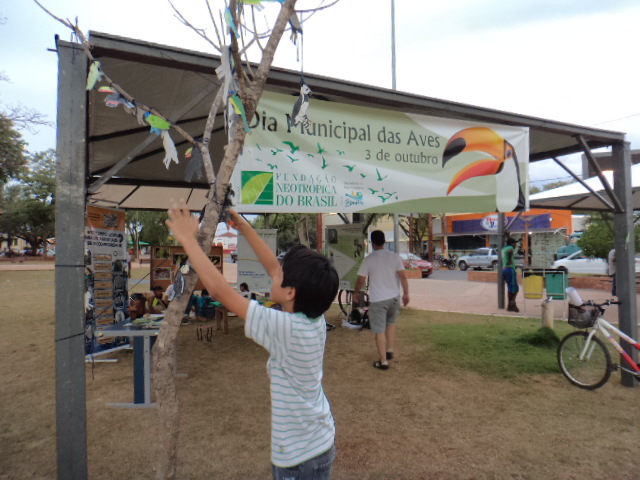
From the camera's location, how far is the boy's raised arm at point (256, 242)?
2.03m

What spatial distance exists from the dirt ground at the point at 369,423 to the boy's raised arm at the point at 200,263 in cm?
215

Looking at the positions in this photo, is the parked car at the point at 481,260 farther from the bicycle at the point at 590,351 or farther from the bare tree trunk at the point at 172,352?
the bare tree trunk at the point at 172,352

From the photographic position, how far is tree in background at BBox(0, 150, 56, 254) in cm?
4169

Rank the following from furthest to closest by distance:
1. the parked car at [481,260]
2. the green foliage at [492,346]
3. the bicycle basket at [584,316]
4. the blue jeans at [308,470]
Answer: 1. the parked car at [481,260]
2. the green foliage at [492,346]
3. the bicycle basket at [584,316]
4. the blue jeans at [308,470]

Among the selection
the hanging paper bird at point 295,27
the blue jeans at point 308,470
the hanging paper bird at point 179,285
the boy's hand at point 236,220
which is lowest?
the blue jeans at point 308,470

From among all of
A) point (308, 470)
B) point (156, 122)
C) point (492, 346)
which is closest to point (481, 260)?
point (492, 346)

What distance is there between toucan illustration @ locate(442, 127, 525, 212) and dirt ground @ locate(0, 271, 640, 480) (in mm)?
2214

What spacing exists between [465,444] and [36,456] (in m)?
3.60

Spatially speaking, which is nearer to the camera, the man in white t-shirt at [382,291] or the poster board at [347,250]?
the man in white t-shirt at [382,291]

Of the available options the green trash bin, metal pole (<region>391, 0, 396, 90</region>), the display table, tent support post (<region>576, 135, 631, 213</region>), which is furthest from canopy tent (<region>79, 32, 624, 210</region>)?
metal pole (<region>391, 0, 396, 90</region>)

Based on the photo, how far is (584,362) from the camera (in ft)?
16.2

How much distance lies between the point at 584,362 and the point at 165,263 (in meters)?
8.56

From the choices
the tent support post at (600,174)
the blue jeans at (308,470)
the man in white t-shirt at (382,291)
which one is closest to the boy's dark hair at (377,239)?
the man in white t-shirt at (382,291)

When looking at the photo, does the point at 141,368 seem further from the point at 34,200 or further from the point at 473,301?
the point at 34,200
